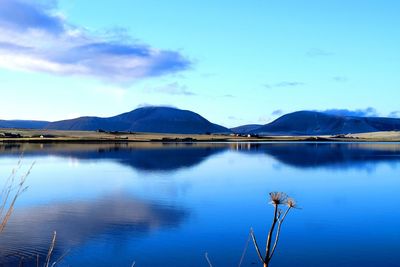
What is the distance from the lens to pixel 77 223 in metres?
16.9

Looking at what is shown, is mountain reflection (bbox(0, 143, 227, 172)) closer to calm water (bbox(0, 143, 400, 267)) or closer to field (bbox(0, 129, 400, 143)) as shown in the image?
calm water (bbox(0, 143, 400, 267))

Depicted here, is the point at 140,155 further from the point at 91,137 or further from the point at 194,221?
the point at 91,137

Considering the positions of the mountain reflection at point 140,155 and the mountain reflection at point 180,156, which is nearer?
the mountain reflection at point 140,155

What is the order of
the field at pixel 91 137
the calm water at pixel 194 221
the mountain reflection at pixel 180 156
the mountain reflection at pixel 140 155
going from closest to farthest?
the calm water at pixel 194 221 → the mountain reflection at pixel 140 155 → the mountain reflection at pixel 180 156 → the field at pixel 91 137

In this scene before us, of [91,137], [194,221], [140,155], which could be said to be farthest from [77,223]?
[91,137]

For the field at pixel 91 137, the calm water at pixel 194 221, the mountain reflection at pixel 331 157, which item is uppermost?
the field at pixel 91 137

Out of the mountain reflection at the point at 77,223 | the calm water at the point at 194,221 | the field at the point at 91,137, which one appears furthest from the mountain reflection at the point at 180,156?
the field at the point at 91,137

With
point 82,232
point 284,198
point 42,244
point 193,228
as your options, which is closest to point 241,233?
point 193,228

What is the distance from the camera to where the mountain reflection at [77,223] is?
43.9 ft

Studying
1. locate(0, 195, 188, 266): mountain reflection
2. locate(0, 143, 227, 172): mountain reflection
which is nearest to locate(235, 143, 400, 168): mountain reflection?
locate(0, 143, 227, 172): mountain reflection

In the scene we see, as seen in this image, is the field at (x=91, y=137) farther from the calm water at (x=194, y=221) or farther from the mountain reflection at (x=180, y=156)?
the calm water at (x=194, y=221)

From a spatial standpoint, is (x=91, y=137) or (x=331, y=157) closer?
(x=331, y=157)

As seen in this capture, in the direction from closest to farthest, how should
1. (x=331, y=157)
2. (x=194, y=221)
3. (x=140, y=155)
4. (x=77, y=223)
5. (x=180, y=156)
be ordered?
(x=77, y=223), (x=194, y=221), (x=180, y=156), (x=140, y=155), (x=331, y=157)

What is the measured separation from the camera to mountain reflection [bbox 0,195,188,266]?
13.4 metres
